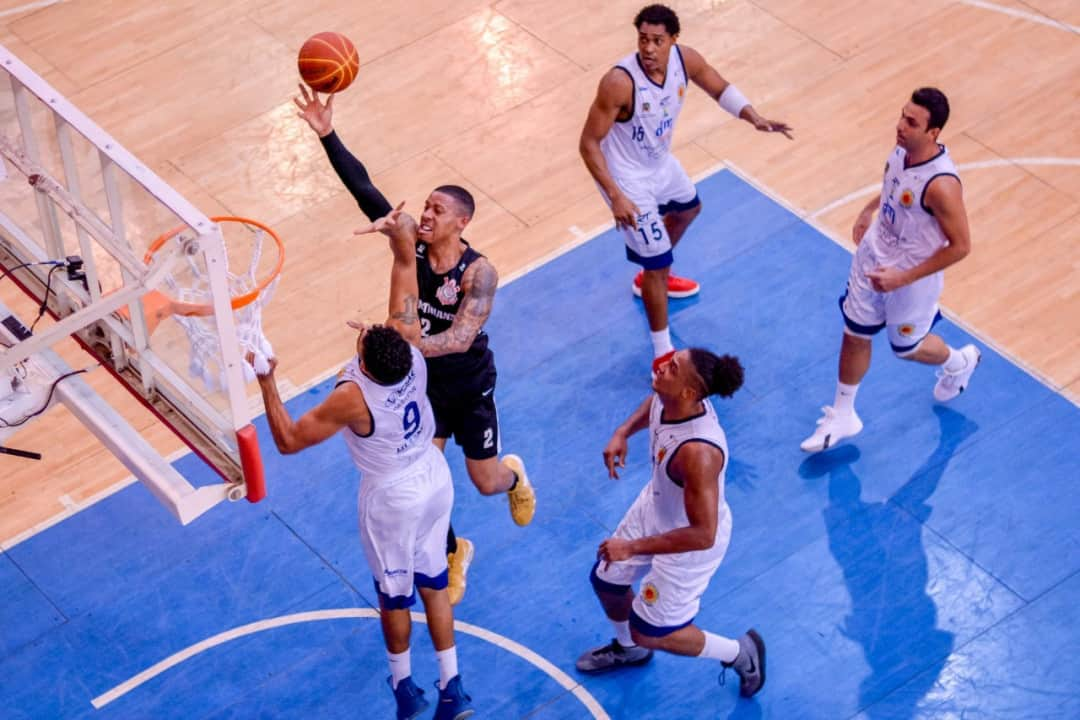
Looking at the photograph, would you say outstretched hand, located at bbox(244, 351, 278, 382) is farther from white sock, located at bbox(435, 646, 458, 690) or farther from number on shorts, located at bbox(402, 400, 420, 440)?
white sock, located at bbox(435, 646, 458, 690)

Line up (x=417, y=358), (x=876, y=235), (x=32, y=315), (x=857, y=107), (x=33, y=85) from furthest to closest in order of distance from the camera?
1. (x=857, y=107)
2. (x=32, y=315)
3. (x=876, y=235)
4. (x=417, y=358)
5. (x=33, y=85)

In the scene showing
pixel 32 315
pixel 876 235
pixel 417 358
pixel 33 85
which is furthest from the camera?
pixel 32 315

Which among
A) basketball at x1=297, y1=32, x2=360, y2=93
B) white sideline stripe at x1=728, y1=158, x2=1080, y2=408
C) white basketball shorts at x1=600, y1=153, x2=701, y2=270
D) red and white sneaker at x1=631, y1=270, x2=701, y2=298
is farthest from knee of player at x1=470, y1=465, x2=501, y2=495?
white sideline stripe at x1=728, y1=158, x2=1080, y2=408

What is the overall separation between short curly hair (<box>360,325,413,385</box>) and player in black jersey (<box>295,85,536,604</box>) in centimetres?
81

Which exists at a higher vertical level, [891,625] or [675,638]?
[675,638]

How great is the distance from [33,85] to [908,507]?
497 centimetres

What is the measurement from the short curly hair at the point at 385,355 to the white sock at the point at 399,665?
4.70ft

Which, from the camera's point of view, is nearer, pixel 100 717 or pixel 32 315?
pixel 100 717

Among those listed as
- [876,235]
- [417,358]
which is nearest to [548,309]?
[876,235]

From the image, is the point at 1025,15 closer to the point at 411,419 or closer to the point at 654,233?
the point at 654,233

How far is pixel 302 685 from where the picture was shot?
7.58 meters

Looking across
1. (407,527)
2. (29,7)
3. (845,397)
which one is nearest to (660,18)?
(845,397)

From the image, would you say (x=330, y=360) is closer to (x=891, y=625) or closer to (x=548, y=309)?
(x=548, y=309)

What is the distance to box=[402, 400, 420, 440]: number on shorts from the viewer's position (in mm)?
6590
